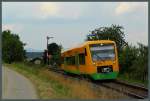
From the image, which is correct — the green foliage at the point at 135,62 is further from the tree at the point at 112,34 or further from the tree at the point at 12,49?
the tree at the point at 12,49

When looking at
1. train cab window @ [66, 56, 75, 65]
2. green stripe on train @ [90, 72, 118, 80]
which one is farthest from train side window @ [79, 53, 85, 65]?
train cab window @ [66, 56, 75, 65]

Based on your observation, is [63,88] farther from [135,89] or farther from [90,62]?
[90,62]

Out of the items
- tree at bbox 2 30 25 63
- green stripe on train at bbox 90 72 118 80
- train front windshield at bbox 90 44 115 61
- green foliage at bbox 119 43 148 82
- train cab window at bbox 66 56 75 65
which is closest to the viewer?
green stripe on train at bbox 90 72 118 80

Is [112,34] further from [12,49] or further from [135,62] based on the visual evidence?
[12,49]

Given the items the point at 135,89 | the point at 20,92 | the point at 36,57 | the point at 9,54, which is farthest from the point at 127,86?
the point at 36,57

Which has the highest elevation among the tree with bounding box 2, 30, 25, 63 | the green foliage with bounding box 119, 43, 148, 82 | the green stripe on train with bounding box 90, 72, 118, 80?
the tree with bounding box 2, 30, 25, 63

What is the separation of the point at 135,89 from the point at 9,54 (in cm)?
4083

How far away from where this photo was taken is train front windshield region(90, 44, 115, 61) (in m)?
28.2

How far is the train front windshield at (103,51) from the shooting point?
28.2 metres

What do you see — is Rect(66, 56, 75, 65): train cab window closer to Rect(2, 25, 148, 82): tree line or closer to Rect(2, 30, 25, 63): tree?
Rect(2, 25, 148, 82): tree line

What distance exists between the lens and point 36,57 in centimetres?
8188

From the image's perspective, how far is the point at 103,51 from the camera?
28328mm

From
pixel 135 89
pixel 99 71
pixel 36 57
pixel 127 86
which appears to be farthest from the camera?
pixel 36 57

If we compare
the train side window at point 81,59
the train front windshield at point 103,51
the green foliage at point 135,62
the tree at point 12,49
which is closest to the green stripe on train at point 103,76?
the train front windshield at point 103,51
